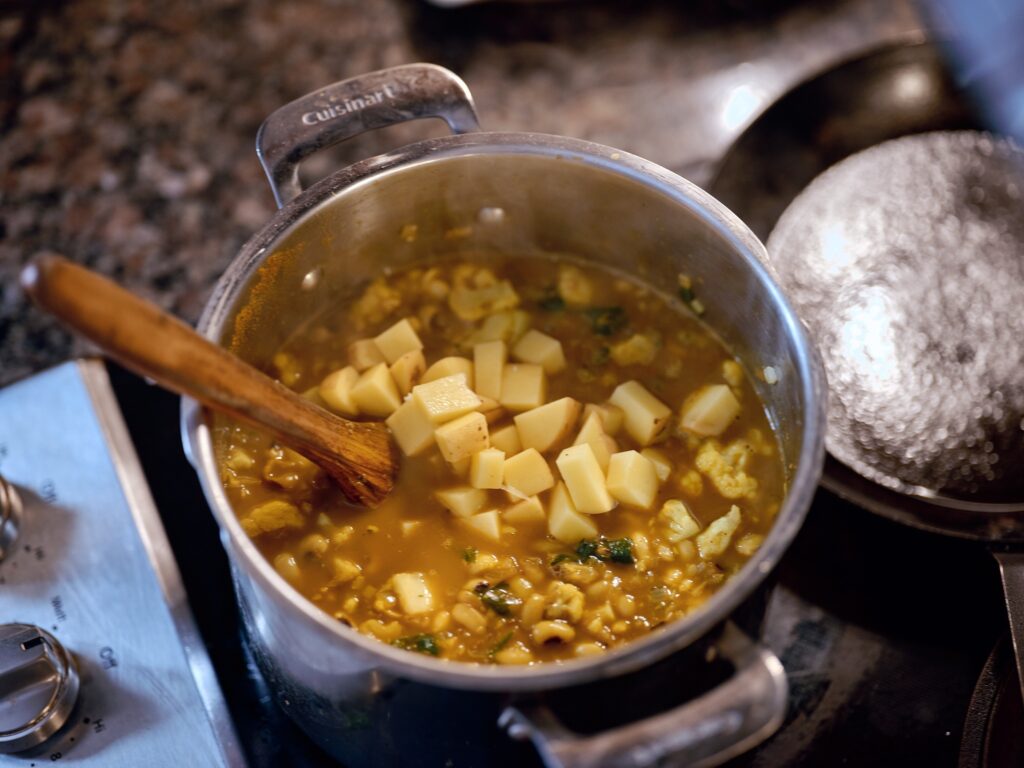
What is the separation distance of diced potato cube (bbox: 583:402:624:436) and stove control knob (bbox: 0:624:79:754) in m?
0.77

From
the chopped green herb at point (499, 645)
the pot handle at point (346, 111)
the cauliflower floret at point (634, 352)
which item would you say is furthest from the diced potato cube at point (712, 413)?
the pot handle at point (346, 111)

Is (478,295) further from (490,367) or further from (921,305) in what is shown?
(921,305)

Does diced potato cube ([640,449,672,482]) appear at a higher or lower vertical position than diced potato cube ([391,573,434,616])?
higher

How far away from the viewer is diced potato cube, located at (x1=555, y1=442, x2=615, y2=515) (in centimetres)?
139

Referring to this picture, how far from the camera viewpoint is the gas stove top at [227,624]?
131cm

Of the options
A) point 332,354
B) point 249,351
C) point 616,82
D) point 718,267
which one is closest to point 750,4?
point 616,82

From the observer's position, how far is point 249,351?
4.77 ft

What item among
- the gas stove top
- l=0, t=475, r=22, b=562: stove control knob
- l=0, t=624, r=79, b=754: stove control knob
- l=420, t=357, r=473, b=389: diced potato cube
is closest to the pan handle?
the gas stove top

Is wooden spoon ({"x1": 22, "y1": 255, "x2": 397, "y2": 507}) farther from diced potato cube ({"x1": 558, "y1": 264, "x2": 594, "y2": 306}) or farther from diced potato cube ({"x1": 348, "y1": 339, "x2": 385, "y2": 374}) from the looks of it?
diced potato cube ({"x1": 558, "y1": 264, "x2": 594, "y2": 306})

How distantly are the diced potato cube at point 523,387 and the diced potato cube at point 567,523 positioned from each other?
0.55ft

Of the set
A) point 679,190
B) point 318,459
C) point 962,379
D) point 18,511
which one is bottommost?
point 962,379

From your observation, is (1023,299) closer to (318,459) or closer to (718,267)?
(718,267)

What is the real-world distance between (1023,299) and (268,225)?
4.26ft

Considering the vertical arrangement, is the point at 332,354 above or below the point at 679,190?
below
